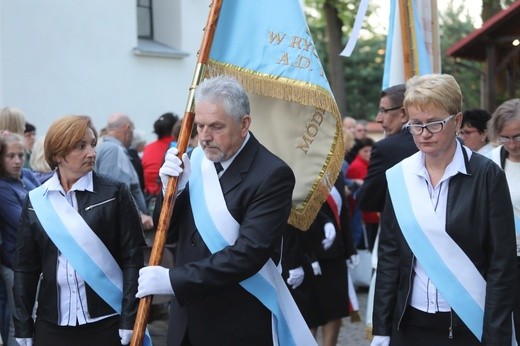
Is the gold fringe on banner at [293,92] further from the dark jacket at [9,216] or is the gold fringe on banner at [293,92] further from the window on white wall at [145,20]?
the window on white wall at [145,20]

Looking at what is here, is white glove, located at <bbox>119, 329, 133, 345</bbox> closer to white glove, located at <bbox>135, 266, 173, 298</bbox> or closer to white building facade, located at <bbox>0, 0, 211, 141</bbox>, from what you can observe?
white glove, located at <bbox>135, 266, 173, 298</bbox>

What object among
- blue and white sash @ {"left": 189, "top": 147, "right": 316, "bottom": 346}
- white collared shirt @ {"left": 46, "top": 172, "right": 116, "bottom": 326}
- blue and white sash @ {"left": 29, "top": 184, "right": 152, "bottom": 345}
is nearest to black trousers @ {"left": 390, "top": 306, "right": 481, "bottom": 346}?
blue and white sash @ {"left": 189, "top": 147, "right": 316, "bottom": 346}

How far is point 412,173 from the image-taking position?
13.4 feet

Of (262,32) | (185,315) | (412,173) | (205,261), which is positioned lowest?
(185,315)

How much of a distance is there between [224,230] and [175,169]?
0.34m

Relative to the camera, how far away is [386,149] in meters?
5.73

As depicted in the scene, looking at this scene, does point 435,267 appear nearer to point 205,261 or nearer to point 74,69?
point 205,261

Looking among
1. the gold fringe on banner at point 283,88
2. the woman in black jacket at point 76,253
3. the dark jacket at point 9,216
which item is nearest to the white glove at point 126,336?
the woman in black jacket at point 76,253

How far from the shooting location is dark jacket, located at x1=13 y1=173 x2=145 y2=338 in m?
4.33

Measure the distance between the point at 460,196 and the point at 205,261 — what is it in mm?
1081

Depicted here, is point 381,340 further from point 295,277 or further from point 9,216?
point 9,216

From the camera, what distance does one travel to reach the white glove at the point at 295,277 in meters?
6.34

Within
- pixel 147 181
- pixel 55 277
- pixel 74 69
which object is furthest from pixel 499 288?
pixel 74 69

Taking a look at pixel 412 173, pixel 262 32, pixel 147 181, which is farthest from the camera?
pixel 147 181
